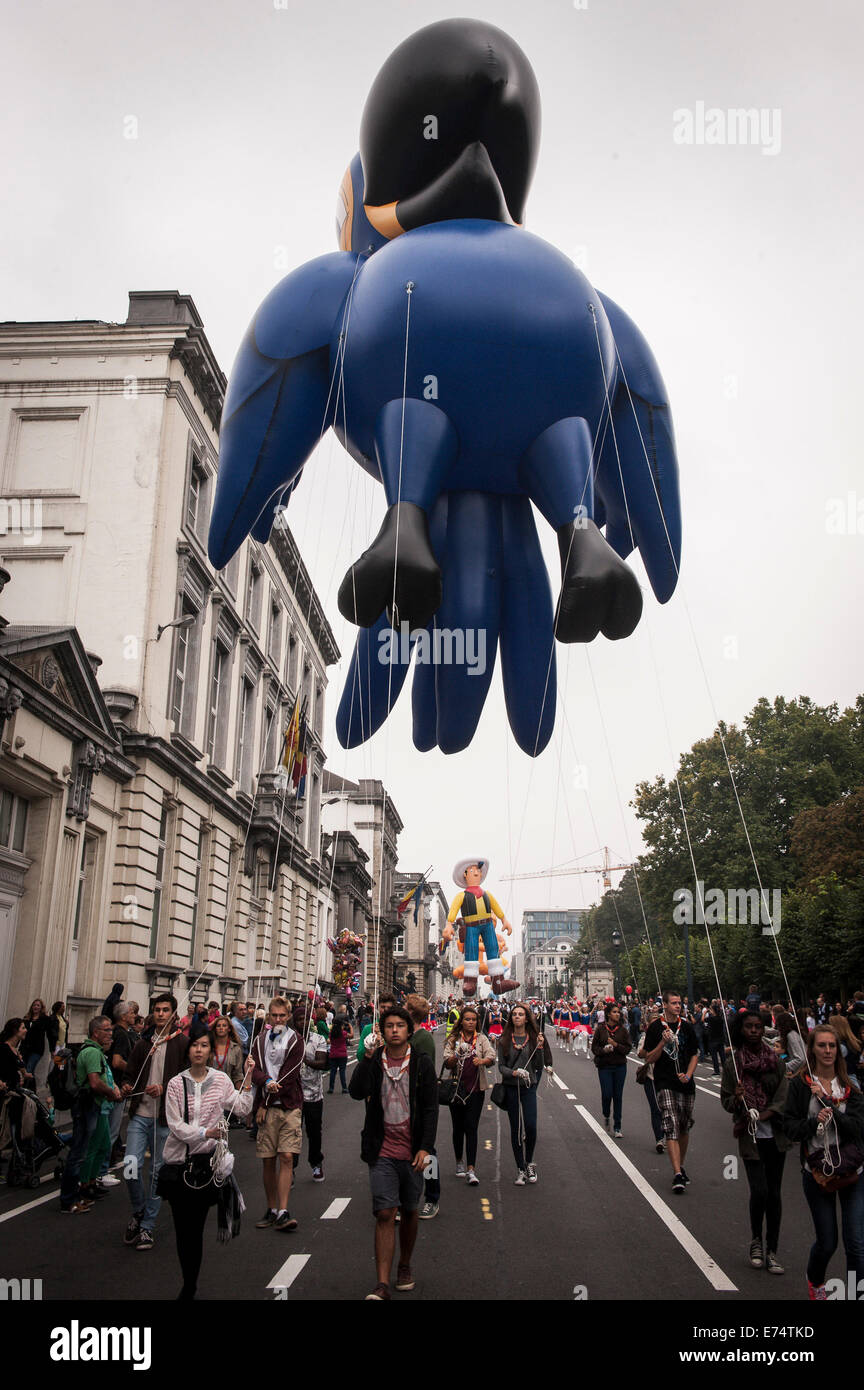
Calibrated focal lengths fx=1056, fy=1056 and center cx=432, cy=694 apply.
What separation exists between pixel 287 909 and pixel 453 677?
29968mm

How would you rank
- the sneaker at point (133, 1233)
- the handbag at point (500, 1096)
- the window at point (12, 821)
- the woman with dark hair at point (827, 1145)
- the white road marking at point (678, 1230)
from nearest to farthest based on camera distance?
the woman with dark hair at point (827, 1145)
the white road marking at point (678, 1230)
the sneaker at point (133, 1233)
the handbag at point (500, 1096)
the window at point (12, 821)

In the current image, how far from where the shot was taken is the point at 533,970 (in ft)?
521

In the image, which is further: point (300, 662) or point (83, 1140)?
point (300, 662)

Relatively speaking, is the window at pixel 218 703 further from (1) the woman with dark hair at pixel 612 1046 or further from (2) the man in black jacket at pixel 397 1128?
(2) the man in black jacket at pixel 397 1128

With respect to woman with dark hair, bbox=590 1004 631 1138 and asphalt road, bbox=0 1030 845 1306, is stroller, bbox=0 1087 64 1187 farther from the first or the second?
woman with dark hair, bbox=590 1004 631 1138

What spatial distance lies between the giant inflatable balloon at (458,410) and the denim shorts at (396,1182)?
2646 millimetres

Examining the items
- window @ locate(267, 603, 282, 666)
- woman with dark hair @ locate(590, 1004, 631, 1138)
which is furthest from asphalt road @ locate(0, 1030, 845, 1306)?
window @ locate(267, 603, 282, 666)

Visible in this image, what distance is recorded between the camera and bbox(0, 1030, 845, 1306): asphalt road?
604 centimetres

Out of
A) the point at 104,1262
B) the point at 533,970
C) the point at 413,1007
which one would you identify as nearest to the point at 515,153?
the point at 413,1007

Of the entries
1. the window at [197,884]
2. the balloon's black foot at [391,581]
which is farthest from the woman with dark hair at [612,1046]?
the window at [197,884]

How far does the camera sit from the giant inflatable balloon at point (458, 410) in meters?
5.89

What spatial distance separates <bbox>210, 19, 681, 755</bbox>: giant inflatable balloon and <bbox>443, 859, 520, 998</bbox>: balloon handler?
4.99 m

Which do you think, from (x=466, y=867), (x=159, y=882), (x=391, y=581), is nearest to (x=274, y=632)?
(x=159, y=882)
